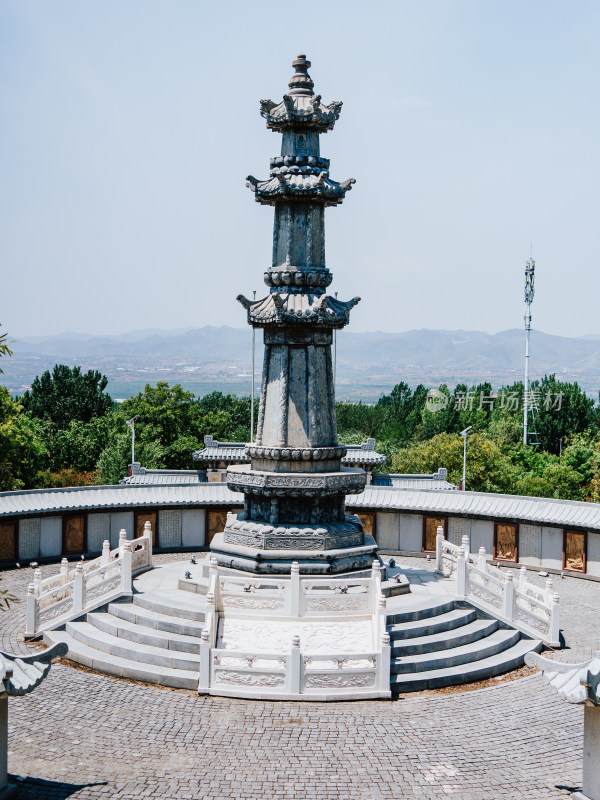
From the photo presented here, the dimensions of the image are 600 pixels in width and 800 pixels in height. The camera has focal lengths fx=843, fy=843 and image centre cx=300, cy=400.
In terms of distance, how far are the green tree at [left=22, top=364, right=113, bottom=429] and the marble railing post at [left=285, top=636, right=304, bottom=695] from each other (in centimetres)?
5823

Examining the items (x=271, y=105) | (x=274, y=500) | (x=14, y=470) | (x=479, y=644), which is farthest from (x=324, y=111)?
(x=14, y=470)

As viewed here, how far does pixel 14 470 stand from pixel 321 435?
103 ft

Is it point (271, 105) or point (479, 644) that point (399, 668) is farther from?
point (271, 105)

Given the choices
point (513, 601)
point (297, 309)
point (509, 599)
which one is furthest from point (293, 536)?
point (297, 309)

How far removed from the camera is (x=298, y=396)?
21438mm

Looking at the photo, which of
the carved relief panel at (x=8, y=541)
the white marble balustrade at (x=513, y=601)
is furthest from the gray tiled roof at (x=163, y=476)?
the white marble balustrade at (x=513, y=601)

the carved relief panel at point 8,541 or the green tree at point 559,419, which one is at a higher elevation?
the green tree at point 559,419

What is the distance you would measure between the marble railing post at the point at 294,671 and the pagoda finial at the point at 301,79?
14.3 m

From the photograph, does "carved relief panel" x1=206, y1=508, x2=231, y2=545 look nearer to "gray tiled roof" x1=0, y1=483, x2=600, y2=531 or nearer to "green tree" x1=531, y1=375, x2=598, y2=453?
"gray tiled roof" x1=0, y1=483, x2=600, y2=531

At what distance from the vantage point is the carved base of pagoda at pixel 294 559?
2062 cm

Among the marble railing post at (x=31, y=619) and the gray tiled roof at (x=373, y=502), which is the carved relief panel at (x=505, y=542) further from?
the marble railing post at (x=31, y=619)

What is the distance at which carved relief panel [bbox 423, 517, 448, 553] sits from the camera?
1166 inches

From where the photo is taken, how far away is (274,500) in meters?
21.4

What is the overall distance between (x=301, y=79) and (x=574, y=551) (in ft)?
55.8
